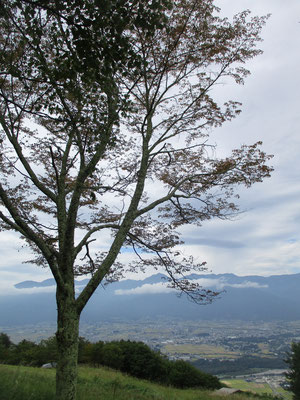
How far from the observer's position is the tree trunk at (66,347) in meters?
4.59

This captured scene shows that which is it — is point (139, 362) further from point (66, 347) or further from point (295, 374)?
point (295, 374)

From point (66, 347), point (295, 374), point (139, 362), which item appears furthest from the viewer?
point (295, 374)

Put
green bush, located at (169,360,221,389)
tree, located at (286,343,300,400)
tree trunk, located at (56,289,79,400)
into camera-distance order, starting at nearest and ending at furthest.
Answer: tree trunk, located at (56,289,79,400) < green bush, located at (169,360,221,389) < tree, located at (286,343,300,400)

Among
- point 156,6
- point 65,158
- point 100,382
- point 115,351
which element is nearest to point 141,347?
point 115,351

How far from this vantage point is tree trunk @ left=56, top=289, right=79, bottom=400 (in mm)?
4595

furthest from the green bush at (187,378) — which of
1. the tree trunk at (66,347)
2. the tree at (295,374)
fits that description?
the tree trunk at (66,347)

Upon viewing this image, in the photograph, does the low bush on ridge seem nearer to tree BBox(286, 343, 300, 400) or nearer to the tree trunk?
tree BBox(286, 343, 300, 400)

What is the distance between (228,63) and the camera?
7.18 meters

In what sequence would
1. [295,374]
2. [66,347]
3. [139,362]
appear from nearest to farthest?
1. [66,347]
2. [139,362]
3. [295,374]

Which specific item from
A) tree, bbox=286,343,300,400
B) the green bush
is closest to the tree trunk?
the green bush

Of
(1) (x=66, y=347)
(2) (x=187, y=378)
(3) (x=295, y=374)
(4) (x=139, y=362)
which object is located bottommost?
(3) (x=295, y=374)

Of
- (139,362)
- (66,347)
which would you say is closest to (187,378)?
(139,362)

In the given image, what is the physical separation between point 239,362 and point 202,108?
292 feet

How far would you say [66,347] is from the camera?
475 centimetres
